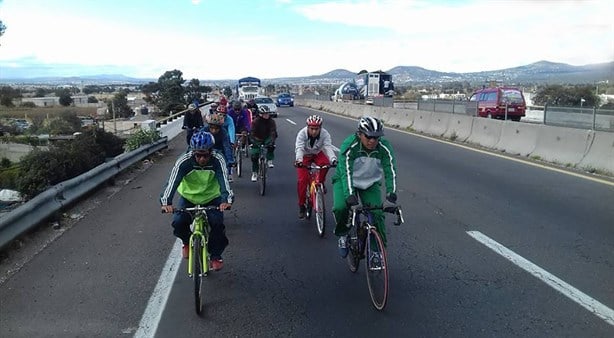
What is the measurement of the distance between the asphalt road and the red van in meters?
19.2

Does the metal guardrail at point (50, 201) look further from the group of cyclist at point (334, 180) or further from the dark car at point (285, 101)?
the dark car at point (285, 101)

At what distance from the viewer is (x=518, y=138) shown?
16.4m

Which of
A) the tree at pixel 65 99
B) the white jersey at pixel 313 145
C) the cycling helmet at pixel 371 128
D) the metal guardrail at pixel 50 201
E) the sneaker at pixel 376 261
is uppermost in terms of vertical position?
the cycling helmet at pixel 371 128

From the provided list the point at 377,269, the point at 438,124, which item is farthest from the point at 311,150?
the point at 438,124

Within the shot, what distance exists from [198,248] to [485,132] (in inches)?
601

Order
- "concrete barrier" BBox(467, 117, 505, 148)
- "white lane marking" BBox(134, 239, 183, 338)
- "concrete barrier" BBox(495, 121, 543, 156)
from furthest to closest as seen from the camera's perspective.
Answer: "concrete barrier" BBox(467, 117, 505, 148) < "concrete barrier" BBox(495, 121, 543, 156) < "white lane marking" BBox(134, 239, 183, 338)

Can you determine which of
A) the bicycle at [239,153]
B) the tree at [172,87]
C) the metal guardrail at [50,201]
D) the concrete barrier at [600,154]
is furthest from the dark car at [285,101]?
the concrete barrier at [600,154]

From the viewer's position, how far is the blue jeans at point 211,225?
5742 mm

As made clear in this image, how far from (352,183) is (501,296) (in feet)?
5.81

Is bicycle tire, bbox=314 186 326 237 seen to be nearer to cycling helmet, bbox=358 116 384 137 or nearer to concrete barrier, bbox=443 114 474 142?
cycling helmet, bbox=358 116 384 137

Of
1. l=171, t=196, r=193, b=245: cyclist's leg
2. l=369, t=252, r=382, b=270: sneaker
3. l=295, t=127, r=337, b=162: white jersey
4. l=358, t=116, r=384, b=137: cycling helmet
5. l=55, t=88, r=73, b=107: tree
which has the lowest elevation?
l=55, t=88, r=73, b=107: tree

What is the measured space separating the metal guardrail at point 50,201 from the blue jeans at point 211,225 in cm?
253

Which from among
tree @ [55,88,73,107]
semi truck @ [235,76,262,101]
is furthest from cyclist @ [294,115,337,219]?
tree @ [55,88,73,107]

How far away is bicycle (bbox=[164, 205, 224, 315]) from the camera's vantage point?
202 inches
